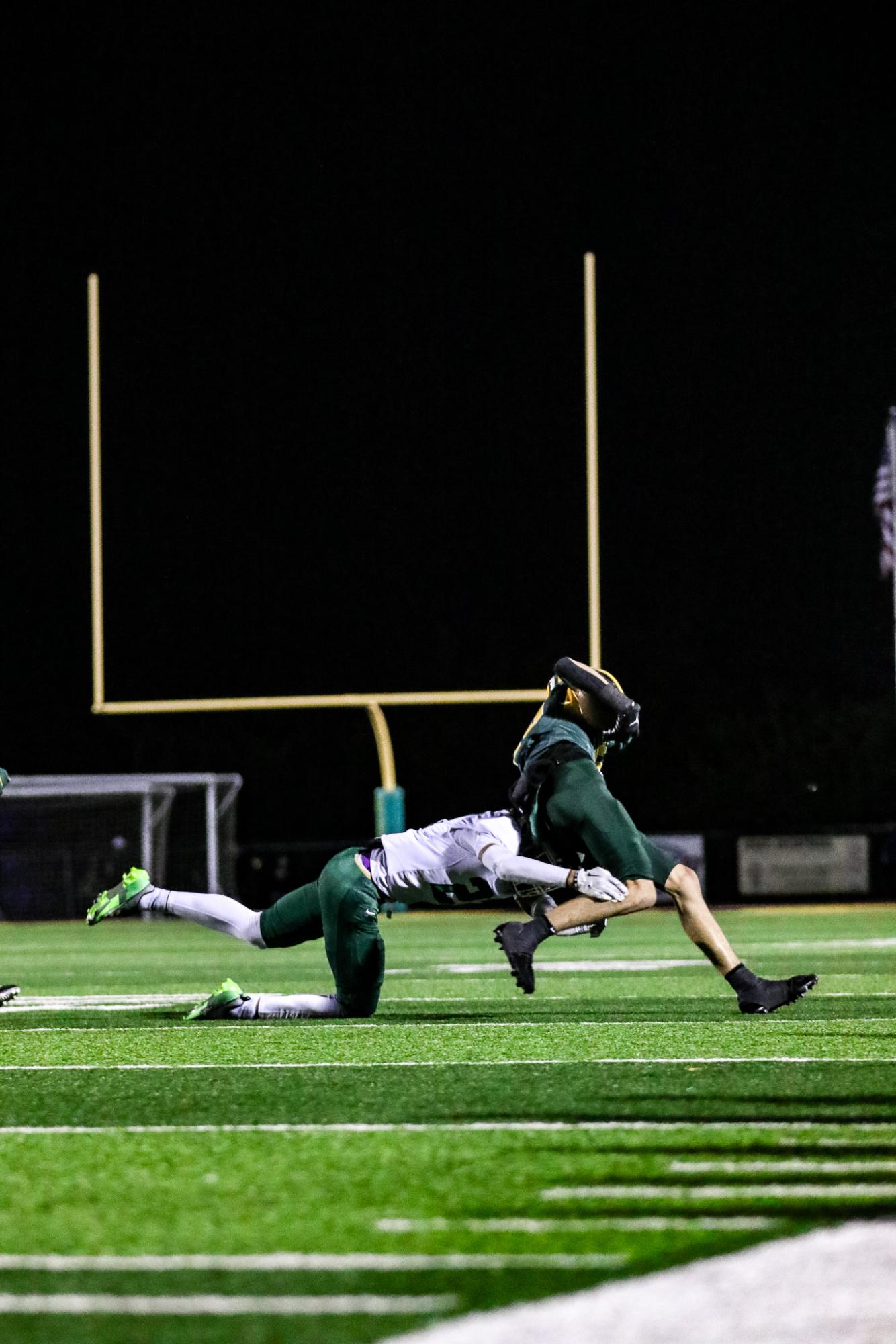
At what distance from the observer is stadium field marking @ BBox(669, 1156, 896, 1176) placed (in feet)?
12.6

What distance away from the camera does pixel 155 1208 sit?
3.56 m

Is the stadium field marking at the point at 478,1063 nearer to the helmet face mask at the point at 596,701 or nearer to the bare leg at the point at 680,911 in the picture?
the bare leg at the point at 680,911

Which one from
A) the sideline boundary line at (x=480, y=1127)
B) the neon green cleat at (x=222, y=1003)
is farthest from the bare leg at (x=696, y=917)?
the sideline boundary line at (x=480, y=1127)

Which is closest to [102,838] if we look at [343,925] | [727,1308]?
[343,925]

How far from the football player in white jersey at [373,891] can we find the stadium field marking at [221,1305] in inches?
152

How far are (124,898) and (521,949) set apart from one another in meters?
1.30

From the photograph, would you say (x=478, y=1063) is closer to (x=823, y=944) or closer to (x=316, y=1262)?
(x=316, y=1262)

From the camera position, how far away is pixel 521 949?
695cm

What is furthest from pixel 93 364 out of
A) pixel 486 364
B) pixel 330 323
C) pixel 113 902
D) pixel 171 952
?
pixel 113 902

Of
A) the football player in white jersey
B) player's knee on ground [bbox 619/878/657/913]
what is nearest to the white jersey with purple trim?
the football player in white jersey

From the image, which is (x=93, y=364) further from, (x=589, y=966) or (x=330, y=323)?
(x=589, y=966)

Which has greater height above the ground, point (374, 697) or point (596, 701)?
point (596, 701)

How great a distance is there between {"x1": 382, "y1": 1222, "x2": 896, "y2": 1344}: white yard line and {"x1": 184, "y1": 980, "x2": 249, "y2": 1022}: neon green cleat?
4417mm

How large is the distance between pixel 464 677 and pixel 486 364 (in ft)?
46.8
